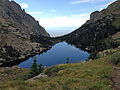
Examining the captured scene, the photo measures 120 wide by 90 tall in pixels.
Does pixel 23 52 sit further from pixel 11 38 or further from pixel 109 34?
pixel 109 34

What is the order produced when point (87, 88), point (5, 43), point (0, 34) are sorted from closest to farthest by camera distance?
1. point (87, 88)
2. point (5, 43)
3. point (0, 34)

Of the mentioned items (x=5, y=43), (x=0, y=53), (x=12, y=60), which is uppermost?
(x=5, y=43)

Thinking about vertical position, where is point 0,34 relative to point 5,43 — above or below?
above

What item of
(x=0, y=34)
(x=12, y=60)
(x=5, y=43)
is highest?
(x=0, y=34)

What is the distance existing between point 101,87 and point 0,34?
18320cm

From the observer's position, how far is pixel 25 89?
9914 mm

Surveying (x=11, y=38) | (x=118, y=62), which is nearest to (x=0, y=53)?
(x=11, y=38)

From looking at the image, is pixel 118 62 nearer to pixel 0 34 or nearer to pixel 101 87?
pixel 101 87

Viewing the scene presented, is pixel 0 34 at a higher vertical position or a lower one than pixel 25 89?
higher

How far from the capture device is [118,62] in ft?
63.2

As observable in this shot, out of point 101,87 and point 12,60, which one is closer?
point 101,87

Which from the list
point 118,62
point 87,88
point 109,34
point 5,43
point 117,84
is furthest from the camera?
point 109,34

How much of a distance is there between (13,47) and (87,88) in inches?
6370

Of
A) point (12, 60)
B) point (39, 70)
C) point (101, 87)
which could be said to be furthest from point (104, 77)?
point (12, 60)
